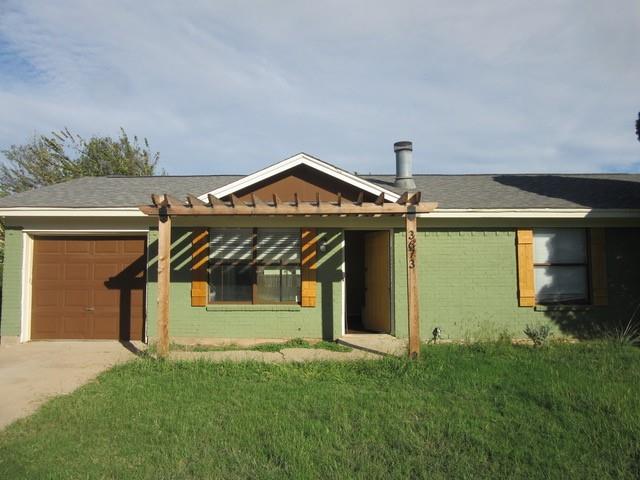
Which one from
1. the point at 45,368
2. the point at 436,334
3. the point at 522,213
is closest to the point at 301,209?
the point at 436,334

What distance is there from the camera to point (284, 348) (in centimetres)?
886

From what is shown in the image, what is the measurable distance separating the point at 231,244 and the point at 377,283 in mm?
3381

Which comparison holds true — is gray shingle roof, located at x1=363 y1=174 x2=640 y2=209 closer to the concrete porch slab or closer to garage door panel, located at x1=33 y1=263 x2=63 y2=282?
the concrete porch slab

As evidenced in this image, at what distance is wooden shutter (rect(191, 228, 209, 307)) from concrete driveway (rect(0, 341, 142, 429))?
145 cm

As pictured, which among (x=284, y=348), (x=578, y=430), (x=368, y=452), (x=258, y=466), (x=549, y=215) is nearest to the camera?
(x=258, y=466)

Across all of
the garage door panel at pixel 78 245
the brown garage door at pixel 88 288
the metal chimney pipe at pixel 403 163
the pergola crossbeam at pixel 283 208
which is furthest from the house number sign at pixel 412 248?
the garage door panel at pixel 78 245

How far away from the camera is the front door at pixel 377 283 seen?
33.4 feet

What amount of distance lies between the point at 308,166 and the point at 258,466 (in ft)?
21.5

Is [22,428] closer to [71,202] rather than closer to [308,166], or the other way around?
[71,202]

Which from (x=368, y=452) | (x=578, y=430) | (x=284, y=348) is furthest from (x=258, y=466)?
(x=284, y=348)

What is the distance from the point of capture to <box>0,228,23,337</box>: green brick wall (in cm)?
954

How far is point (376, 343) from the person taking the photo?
29.8ft

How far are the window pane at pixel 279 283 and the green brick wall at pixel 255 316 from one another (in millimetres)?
256

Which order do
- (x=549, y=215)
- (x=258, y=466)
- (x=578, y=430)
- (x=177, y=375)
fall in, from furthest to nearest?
(x=549, y=215) < (x=177, y=375) < (x=578, y=430) < (x=258, y=466)
